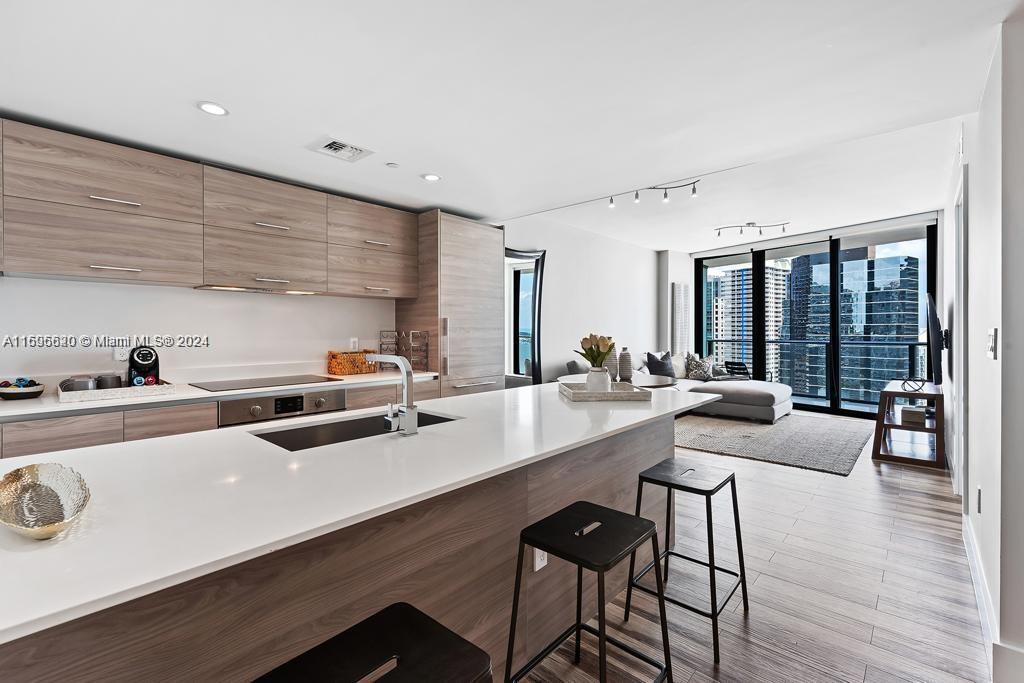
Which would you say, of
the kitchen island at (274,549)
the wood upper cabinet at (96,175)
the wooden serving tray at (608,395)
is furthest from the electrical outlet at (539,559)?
the wood upper cabinet at (96,175)

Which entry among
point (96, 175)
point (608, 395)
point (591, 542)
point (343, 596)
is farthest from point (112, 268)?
point (591, 542)

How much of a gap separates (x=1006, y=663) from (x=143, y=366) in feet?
13.8

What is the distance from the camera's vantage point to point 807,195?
4750mm

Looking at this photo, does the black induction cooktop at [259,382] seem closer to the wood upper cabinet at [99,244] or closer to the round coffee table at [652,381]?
the wood upper cabinet at [99,244]

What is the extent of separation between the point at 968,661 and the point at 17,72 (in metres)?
4.47

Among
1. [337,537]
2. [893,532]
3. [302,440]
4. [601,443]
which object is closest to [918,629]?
[893,532]

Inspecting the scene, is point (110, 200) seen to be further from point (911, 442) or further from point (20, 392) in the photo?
point (911, 442)

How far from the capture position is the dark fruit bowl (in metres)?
2.42

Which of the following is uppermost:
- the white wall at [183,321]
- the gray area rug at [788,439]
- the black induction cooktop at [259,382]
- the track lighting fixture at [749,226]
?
the track lighting fixture at [749,226]

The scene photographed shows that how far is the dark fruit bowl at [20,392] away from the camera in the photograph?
95.3 inches

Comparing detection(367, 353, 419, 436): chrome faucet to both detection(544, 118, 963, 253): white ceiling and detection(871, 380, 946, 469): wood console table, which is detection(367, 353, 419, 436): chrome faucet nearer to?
detection(544, 118, 963, 253): white ceiling

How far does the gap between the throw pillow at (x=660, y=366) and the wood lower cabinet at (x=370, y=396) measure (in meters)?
4.34

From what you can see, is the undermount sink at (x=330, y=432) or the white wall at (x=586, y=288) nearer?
the undermount sink at (x=330, y=432)

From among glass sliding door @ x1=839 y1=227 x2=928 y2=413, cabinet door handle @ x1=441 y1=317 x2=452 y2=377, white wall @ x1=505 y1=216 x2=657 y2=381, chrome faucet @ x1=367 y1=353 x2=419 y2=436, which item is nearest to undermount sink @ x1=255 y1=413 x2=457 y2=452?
chrome faucet @ x1=367 y1=353 x2=419 y2=436
